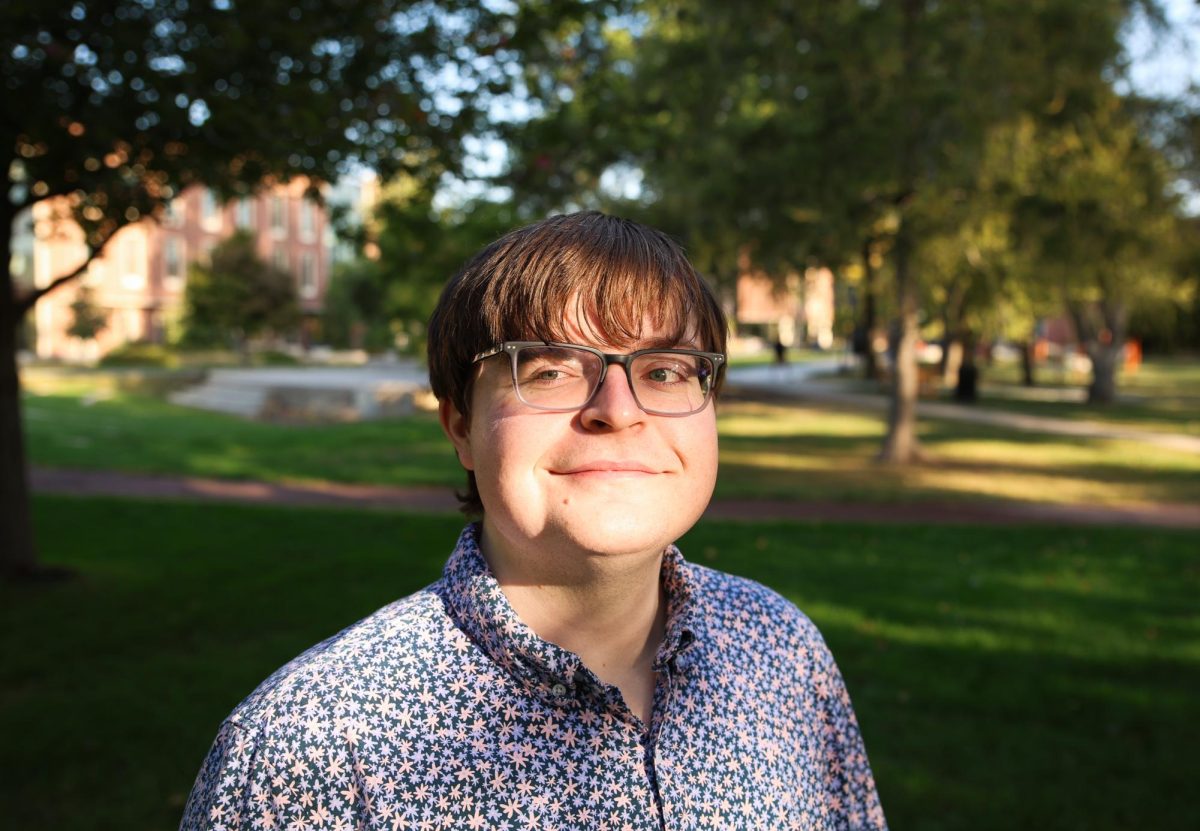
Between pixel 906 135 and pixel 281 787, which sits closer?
pixel 281 787

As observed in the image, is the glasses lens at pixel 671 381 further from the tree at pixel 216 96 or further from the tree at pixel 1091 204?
the tree at pixel 1091 204

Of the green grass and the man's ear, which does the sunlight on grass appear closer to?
the green grass

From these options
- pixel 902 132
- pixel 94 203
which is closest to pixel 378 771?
pixel 94 203

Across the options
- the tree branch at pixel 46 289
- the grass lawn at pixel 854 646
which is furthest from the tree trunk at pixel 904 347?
the tree branch at pixel 46 289

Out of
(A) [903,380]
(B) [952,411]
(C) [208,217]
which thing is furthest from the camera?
(C) [208,217]

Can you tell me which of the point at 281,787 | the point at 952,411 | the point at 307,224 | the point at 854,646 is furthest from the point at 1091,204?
the point at 307,224

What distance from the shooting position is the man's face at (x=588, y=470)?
1.50 metres

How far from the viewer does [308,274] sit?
216 feet

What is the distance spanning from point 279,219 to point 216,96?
197 ft

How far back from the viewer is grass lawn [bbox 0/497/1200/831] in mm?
4750

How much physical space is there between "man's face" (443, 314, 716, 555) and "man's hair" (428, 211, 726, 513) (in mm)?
36

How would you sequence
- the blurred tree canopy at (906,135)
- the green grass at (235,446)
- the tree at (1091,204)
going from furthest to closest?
the tree at (1091,204), the green grass at (235,446), the blurred tree canopy at (906,135)

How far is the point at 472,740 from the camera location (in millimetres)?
1524

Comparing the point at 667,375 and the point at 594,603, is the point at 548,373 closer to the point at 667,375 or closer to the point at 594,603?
the point at 667,375
